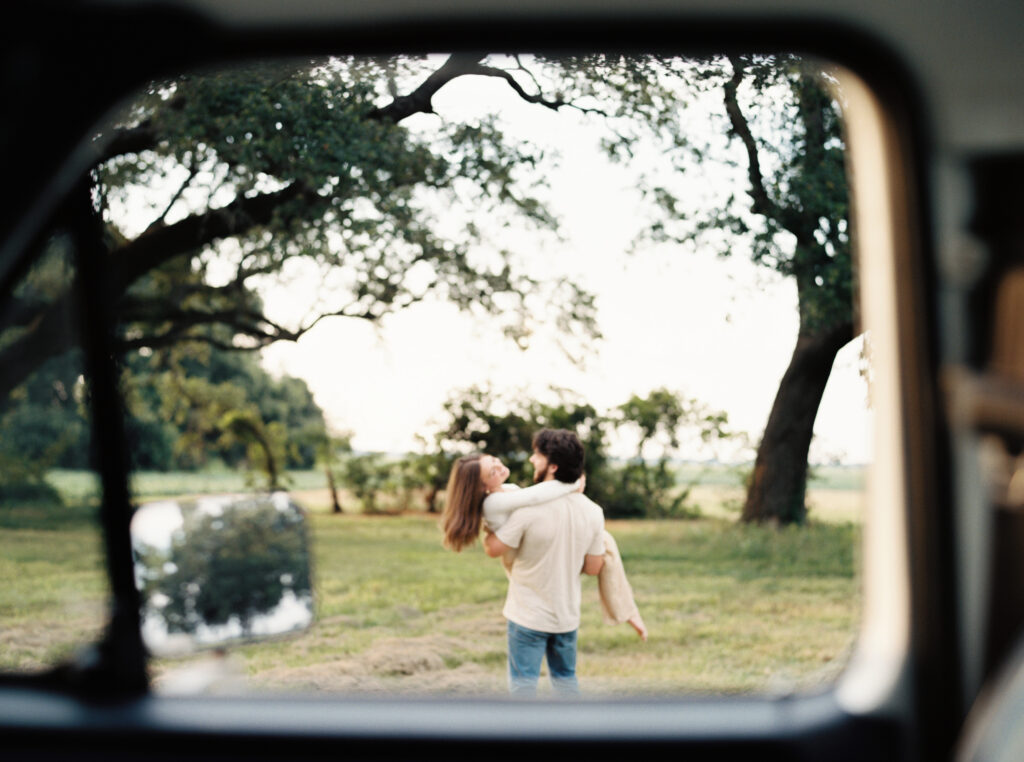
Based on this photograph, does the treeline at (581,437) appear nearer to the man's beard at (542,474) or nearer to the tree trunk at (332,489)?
the tree trunk at (332,489)

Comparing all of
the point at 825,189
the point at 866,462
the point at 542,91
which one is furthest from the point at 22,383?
the point at 825,189

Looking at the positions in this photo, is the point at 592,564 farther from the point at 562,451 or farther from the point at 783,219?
the point at 783,219

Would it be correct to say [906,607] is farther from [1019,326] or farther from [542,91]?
[542,91]

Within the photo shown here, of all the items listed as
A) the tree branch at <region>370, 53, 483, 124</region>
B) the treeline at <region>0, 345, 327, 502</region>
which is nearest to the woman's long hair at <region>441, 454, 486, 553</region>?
the tree branch at <region>370, 53, 483, 124</region>

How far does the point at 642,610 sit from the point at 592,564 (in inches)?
135

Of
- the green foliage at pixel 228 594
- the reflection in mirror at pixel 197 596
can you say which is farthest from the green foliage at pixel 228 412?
the reflection in mirror at pixel 197 596

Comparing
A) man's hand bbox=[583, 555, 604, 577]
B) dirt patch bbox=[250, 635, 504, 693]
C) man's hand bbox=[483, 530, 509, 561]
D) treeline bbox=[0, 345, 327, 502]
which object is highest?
treeline bbox=[0, 345, 327, 502]

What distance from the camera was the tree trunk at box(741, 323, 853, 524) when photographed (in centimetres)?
505

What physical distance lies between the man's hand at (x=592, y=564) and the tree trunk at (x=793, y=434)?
132 centimetres

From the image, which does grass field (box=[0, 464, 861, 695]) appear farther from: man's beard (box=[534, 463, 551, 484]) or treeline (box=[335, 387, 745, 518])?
man's beard (box=[534, 463, 551, 484])

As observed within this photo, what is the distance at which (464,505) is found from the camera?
14.6 feet

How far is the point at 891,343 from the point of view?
3.67 ft

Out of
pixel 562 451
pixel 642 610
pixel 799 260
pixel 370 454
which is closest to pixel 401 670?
pixel 642 610

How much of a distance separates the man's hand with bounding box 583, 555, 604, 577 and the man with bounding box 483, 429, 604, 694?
6 cm
